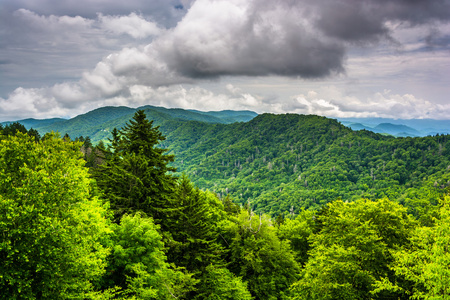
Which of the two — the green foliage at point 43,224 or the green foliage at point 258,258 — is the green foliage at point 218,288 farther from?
the green foliage at point 43,224

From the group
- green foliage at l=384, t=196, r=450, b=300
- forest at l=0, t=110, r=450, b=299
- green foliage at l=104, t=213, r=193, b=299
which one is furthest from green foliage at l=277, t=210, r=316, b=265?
green foliage at l=104, t=213, r=193, b=299

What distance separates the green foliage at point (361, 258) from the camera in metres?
20.2

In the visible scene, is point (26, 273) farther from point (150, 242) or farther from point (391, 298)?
point (391, 298)

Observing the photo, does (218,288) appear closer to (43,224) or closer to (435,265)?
(43,224)

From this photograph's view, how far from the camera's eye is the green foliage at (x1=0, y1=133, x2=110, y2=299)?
1262 cm

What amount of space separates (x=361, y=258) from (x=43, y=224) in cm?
2249

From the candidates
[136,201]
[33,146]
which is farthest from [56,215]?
[136,201]

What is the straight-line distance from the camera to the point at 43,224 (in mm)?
13266

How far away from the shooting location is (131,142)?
92.5 ft

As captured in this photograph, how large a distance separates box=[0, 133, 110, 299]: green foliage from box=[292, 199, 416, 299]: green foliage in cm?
1722

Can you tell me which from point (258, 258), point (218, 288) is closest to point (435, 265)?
point (218, 288)

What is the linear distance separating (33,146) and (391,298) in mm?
27080

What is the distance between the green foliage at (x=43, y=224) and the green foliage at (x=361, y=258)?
56.5 feet

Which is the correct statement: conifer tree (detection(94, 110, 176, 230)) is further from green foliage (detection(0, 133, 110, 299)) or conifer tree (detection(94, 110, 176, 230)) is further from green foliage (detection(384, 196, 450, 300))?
green foliage (detection(384, 196, 450, 300))
